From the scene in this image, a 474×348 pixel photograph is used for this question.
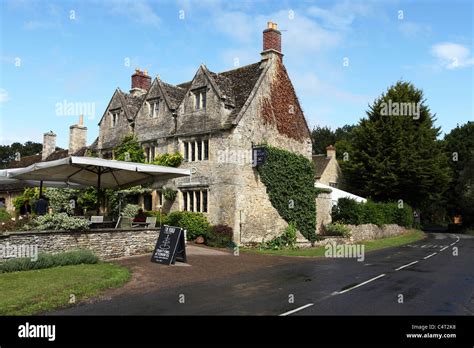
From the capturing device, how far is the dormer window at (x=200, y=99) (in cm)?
2727

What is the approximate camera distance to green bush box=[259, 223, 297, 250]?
26455 mm

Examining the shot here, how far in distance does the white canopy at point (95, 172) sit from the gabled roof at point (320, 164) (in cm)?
2953

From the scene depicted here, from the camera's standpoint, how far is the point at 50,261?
14281 millimetres

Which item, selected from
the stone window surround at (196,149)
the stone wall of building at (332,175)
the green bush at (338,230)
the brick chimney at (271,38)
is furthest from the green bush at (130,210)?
the stone wall of building at (332,175)

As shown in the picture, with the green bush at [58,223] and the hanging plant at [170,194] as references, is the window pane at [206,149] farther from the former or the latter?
the green bush at [58,223]

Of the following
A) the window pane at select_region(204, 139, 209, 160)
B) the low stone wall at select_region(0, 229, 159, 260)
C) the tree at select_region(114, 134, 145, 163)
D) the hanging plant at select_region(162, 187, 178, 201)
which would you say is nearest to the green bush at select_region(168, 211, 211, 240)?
the hanging plant at select_region(162, 187, 178, 201)

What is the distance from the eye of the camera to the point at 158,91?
29953mm

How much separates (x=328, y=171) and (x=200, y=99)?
26.2m

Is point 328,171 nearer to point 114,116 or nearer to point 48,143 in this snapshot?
point 114,116

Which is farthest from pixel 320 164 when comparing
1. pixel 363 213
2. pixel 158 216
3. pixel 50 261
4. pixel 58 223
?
pixel 50 261

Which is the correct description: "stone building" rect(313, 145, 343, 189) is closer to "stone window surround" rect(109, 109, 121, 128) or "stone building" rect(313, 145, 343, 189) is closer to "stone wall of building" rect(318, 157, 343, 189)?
"stone wall of building" rect(318, 157, 343, 189)
